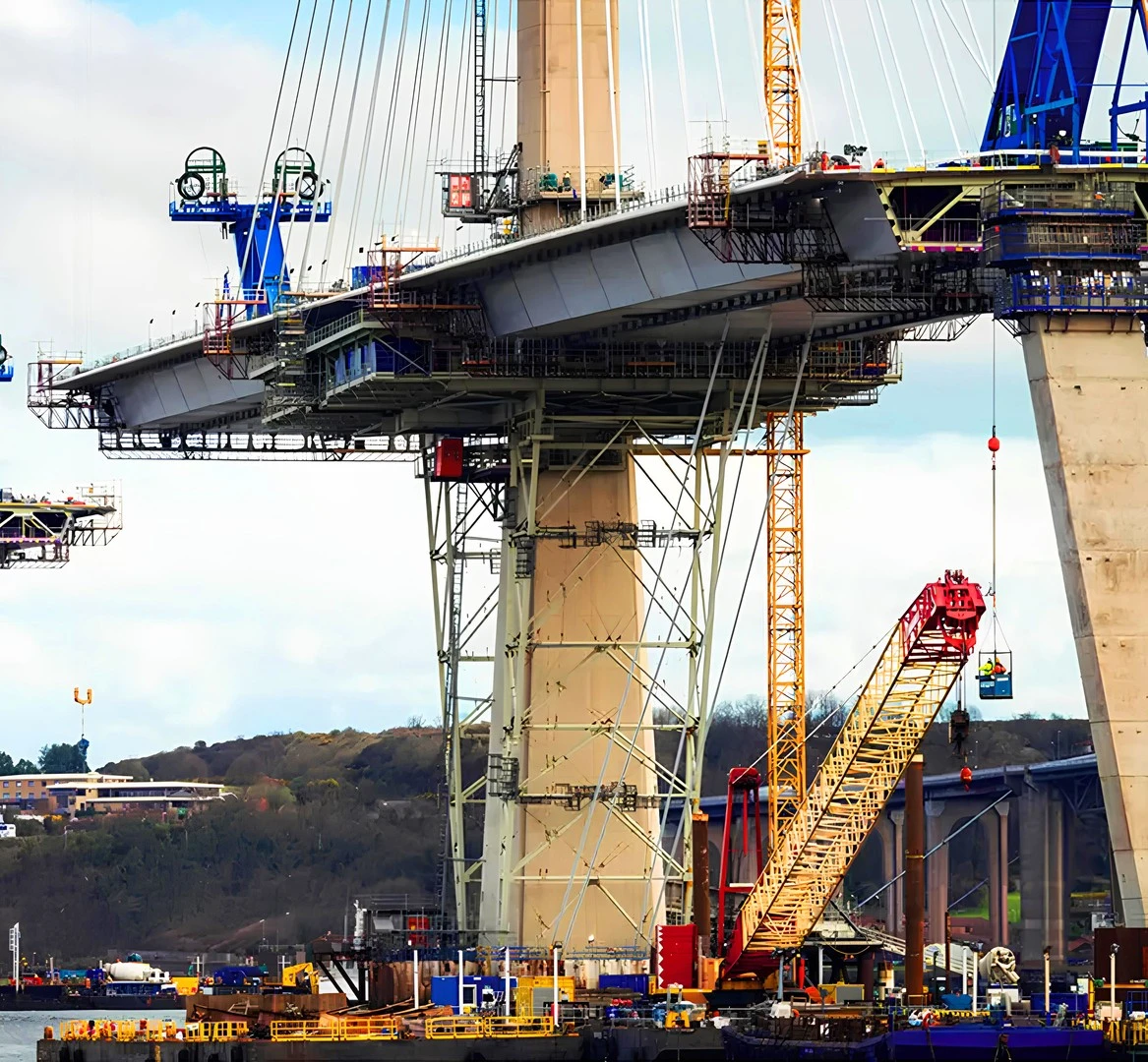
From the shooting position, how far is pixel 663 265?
11881 centimetres

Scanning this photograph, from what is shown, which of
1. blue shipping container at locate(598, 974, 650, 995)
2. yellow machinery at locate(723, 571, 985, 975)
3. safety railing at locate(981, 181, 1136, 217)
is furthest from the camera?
blue shipping container at locate(598, 974, 650, 995)

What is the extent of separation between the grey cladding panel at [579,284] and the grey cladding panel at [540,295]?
37 cm

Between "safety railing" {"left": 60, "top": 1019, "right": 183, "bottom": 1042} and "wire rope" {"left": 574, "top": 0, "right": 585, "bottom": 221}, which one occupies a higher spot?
"wire rope" {"left": 574, "top": 0, "right": 585, "bottom": 221}

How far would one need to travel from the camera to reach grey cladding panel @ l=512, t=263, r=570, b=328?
125 m

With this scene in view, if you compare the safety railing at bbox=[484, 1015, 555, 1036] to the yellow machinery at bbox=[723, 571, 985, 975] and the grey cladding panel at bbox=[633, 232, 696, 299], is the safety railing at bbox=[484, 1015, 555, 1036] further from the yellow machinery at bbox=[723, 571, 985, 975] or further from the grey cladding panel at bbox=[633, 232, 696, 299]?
the grey cladding panel at bbox=[633, 232, 696, 299]

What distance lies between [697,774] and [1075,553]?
43285 mm

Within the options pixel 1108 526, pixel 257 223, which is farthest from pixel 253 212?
pixel 1108 526

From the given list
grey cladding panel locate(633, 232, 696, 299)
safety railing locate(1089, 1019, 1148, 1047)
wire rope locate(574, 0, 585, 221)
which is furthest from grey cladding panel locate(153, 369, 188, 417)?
safety railing locate(1089, 1019, 1148, 1047)

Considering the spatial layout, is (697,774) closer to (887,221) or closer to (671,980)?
(671,980)

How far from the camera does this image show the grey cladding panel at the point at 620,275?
120 meters

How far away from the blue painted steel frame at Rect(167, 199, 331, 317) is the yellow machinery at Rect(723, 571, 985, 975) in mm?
53422

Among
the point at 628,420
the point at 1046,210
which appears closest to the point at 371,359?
the point at 628,420

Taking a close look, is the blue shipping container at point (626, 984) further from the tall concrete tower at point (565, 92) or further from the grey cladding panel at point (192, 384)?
the grey cladding panel at point (192, 384)

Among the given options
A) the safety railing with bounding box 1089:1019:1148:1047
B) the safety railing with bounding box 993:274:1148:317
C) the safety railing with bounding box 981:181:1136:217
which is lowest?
the safety railing with bounding box 1089:1019:1148:1047
